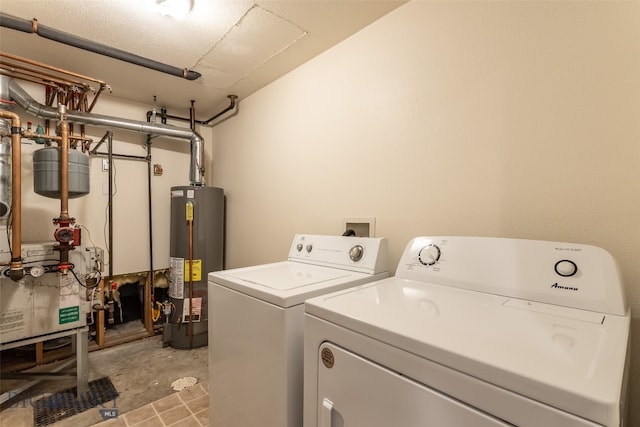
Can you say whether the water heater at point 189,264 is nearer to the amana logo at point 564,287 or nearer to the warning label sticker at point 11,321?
the warning label sticker at point 11,321

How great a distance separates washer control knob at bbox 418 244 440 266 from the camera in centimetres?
112

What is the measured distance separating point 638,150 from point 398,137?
850 millimetres

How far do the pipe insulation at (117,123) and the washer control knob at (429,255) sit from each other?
227cm

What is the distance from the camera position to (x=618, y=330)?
0.66 m

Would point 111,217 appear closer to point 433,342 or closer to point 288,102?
point 288,102

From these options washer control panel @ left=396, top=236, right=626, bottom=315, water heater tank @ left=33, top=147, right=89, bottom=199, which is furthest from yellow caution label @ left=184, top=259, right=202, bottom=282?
washer control panel @ left=396, top=236, right=626, bottom=315

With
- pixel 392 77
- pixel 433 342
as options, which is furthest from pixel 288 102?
pixel 433 342

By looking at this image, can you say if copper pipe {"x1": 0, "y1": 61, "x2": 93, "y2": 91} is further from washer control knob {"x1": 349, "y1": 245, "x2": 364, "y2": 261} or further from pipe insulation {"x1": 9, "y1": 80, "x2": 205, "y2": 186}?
washer control knob {"x1": 349, "y1": 245, "x2": 364, "y2": 261}

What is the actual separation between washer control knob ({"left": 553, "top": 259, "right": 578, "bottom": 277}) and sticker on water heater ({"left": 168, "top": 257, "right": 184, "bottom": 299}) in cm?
259

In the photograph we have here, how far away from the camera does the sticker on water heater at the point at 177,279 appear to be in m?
2.54

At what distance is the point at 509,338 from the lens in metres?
0.61

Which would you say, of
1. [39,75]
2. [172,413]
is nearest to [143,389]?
[172,413]

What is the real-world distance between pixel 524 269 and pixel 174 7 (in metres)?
1.92

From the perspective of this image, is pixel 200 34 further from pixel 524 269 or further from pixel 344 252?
pixel 524 269
